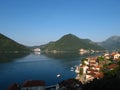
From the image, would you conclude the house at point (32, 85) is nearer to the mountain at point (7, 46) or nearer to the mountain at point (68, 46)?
the mountain at point (7, 46)

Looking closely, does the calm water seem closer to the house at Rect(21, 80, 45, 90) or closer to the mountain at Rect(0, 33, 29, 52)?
the house at Rect(21, 80, 45, 90)

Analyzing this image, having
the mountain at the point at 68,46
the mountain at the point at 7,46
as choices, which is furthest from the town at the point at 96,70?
the mountain at the point at 68,46

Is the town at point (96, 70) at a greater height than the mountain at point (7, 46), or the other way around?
the mountain at point (7, 46)

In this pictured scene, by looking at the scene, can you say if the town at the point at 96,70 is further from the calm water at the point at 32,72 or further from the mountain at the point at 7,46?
the mountain at the point at 7,46

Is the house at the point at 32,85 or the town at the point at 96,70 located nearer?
the house at the point at 32,85

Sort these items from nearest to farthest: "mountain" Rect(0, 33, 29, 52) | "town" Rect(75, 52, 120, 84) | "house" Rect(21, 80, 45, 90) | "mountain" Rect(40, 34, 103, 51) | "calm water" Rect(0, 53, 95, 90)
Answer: "house" Rect(21, 80, 45, 90) < "town" Rect(75, 52, 120, 84) < "calm water" Rect(0, 53, 95, 90) < "mountain" Rect(0, 33, 29, 52) < "mountain" Rect(40, 34, 103, 51)

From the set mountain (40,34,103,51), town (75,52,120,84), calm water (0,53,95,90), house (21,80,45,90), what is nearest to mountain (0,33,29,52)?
mountain (40,34,103,51)

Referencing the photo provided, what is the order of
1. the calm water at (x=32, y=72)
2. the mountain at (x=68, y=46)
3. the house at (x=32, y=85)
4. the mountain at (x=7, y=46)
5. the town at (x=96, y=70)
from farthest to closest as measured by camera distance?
the mountain at (x=68, y=46), the mountain at (x=7, y=46), the calm water at (x=32, y=72), the town at (x=96, y=70), the house at (x=32, y=85)

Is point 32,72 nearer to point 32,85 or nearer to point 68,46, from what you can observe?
point 32,85

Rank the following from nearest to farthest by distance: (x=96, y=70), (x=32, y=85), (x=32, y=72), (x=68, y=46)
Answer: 1. (x=32, y=85)
2. (x=96, y=70)
3. (x=32, y=72)
4. (x=68, y=46)

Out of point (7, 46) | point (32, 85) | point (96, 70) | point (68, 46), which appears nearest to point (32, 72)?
point (96, 70)

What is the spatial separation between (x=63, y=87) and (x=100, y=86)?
8.61m

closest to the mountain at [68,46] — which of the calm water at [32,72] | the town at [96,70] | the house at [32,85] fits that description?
the calm water at [32,72]

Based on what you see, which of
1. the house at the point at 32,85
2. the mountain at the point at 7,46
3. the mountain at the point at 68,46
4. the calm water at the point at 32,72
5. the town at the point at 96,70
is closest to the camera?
the house at the point at 32,85
